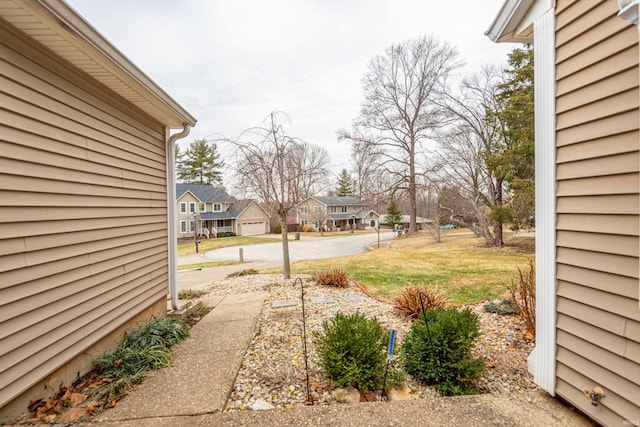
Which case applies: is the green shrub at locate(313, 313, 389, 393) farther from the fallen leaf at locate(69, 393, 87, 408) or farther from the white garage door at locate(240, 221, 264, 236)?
the white garage door at locate(240, 221, 264, 236)

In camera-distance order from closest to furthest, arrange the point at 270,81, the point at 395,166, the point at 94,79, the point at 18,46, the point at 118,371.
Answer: the point at 18,46
the point at 118,371
the point at 94,79
the point at 270,81
the point at 395,166

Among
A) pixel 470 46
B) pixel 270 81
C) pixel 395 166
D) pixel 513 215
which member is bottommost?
pixel 513 215

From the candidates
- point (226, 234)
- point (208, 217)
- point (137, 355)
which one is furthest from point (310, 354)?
point (226, 234)

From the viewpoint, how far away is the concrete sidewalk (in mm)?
2049

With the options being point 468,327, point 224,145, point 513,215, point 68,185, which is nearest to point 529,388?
point 468,327

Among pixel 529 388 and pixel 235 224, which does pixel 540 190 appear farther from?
pixel 235 224

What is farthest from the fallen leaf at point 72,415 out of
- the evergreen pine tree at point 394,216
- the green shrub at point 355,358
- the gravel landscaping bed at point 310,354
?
the evergreen pine tree at point 394,216

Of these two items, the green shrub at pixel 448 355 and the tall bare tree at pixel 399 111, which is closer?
the green shrub at pixel 448 355

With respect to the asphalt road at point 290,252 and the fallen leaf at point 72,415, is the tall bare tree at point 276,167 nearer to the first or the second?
the fallen leaf at point 72,415

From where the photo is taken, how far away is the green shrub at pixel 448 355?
2380 mm

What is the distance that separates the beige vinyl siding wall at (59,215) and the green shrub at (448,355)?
3.00 m

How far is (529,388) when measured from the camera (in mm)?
2449

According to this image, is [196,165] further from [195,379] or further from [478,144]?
[195,379]

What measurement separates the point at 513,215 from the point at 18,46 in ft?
45.0
